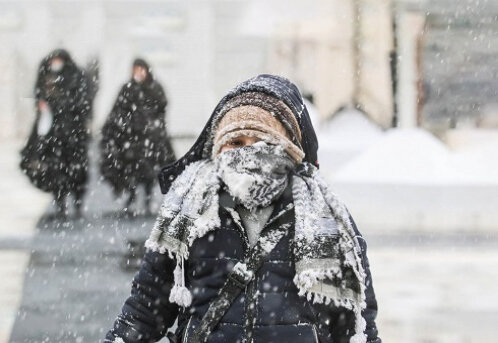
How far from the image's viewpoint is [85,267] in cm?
675

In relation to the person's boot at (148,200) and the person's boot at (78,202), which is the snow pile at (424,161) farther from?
the person's boot at (78,202)

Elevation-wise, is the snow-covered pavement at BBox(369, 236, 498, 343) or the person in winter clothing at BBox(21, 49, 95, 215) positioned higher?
the person in winter clothing at BBox(21, 49, 95, 215)

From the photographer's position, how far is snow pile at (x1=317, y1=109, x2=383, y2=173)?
1049 centimetres

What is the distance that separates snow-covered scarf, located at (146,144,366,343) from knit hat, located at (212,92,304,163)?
0.04 meters

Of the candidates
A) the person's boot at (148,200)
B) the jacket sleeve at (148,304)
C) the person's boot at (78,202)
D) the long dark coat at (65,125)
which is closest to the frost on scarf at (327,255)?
the jacket sleeve at (148,304)

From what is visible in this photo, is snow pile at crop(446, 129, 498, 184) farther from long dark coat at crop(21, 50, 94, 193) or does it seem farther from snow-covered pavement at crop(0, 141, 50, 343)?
snow-covered pavement at crop(0, 141, 50, 343)

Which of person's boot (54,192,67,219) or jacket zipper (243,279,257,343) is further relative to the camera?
person's boot (54,192,67,219)

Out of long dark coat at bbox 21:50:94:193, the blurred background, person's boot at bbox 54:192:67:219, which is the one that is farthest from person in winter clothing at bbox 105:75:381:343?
person's boot at bbox 54:192:67:219

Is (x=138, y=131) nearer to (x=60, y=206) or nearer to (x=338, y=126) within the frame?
(x=60, y=206)

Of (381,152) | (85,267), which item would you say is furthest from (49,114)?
(381,152)

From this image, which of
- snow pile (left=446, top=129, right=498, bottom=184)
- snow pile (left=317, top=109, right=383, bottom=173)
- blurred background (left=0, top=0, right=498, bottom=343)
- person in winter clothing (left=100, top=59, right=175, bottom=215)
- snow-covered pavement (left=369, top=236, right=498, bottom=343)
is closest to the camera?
snow-covered pavement (left=369, top=236, right=498, bottom=343)

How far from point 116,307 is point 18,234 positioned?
3.14 metres

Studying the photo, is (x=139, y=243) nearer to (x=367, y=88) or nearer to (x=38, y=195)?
(x=38, y=195)

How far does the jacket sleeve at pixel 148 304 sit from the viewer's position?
82.7 inches
